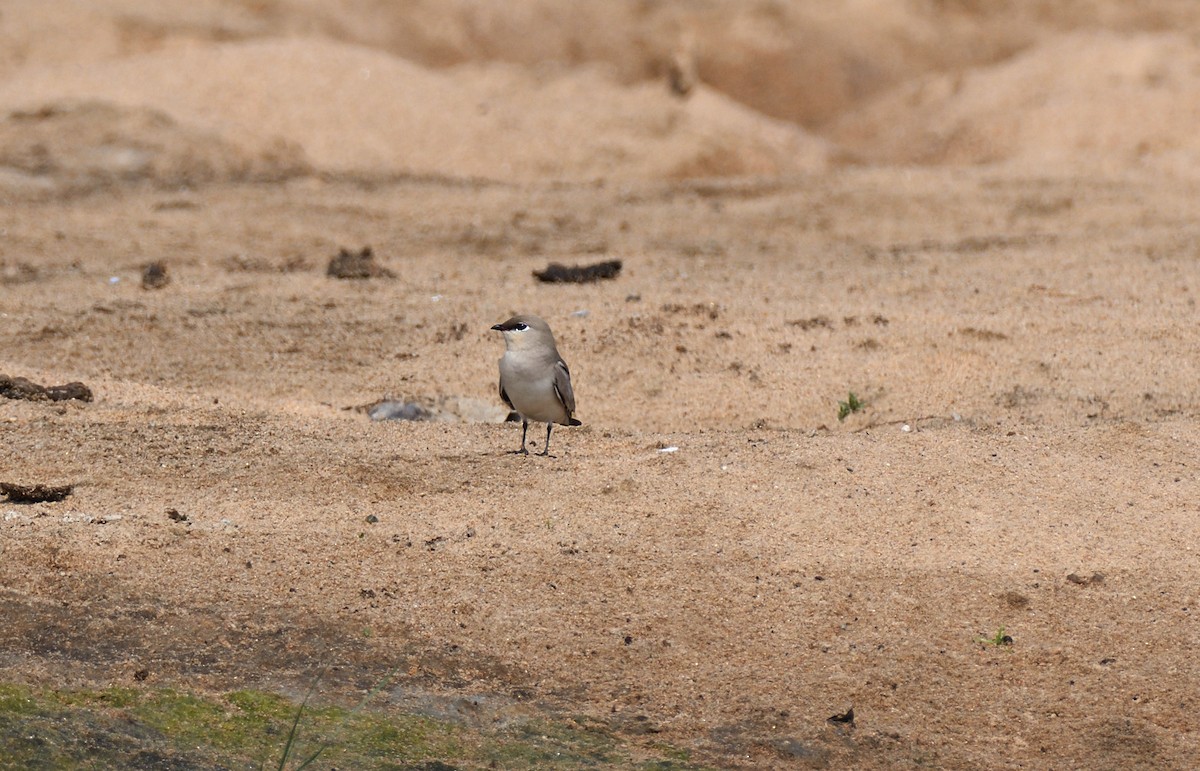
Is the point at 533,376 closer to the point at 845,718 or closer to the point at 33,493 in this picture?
the point at 33,493

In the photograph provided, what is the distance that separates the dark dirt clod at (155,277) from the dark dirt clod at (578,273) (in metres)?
2.29

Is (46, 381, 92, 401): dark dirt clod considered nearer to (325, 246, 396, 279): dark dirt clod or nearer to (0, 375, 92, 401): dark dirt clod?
(0, 375, 92, 401): dark dirt clod

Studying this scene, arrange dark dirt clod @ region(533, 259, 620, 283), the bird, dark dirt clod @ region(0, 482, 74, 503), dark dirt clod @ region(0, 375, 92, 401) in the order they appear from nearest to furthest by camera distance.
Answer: dark dirt clod @ region(0, 482, 74, 503) < the bird < dark dirt clod @ region(0, 375, 92, 401) < dark dirt clod @ region(533, 259, 620, 283)

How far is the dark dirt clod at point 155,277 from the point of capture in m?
9.84

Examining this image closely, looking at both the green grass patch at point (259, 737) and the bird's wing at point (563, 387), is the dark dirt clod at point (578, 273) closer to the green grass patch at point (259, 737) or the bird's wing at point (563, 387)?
the bird's wing at point (563, 387)

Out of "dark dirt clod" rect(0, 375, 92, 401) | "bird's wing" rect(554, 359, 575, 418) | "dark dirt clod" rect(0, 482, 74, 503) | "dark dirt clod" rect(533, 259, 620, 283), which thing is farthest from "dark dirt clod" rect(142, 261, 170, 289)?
"dark dirt clod" rect(0, 482, 74, 503)

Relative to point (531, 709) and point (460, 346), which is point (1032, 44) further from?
point (531, 709)

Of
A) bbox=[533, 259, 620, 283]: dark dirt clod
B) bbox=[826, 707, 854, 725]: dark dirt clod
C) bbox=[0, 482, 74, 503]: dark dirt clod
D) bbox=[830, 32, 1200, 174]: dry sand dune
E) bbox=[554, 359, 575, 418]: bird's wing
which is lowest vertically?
bbox=[826, 707, 854, 725]: dark dirt clod

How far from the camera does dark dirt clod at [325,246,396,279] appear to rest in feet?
33.0

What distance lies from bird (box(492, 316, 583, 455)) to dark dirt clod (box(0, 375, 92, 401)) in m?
1.92

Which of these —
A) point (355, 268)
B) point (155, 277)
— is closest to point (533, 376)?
point (355, 268)

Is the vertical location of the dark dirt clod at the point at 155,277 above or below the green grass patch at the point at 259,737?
above

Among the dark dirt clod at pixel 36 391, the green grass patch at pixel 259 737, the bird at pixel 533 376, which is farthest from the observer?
the dark dirt clod at pixel 36 391

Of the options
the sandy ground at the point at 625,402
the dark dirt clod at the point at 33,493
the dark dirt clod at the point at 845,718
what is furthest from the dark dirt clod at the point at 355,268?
the dark dirt clod at the point at 845,718
